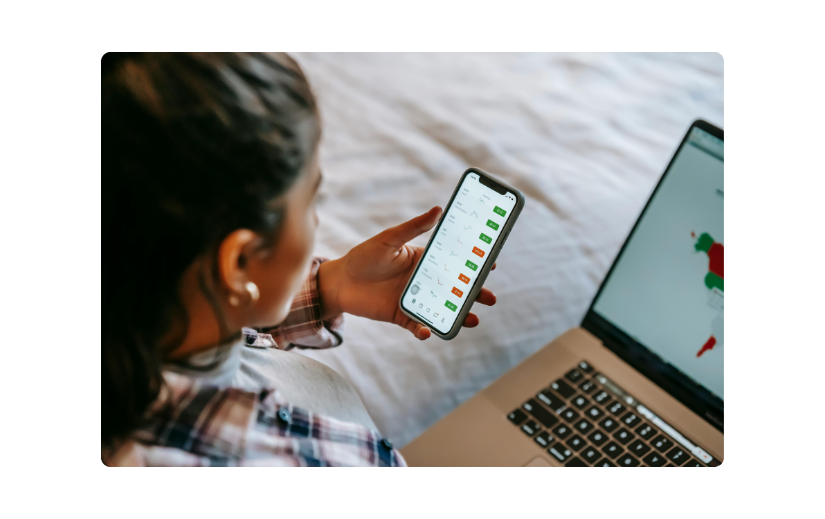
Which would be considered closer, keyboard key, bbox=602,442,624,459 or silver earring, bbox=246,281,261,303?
silver earring, bbox=246,281,261,303

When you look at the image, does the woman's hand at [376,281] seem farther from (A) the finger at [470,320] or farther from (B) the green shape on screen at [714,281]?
(B) the green shape on screen at [714,281]

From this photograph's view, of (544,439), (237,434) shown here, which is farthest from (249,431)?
(544,439)

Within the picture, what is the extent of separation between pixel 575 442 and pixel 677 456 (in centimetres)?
7

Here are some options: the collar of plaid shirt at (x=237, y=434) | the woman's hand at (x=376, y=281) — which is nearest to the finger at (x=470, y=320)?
the woman's hand at (x=376, y=281)

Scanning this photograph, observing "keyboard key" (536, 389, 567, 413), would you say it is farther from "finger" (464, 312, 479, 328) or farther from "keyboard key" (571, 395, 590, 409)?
"finger" (464, 312, 479, 328)

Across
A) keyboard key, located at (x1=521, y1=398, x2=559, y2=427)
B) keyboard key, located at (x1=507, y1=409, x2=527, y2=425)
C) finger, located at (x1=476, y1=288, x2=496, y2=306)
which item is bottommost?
keyboard key, located at (x1=507, y1=409, x2=527, y2=425)

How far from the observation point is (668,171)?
45 cm

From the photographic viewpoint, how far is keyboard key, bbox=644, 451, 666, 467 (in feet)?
1.40

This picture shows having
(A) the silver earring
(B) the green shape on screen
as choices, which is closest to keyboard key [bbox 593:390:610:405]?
(B) the green shape on screen

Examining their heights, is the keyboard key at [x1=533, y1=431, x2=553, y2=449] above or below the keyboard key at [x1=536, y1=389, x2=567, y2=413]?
below

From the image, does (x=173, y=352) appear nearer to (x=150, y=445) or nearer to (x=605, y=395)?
(x=150, y=445)

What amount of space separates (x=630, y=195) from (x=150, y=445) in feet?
1.68

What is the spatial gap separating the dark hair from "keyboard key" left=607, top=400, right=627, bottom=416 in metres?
0.31
